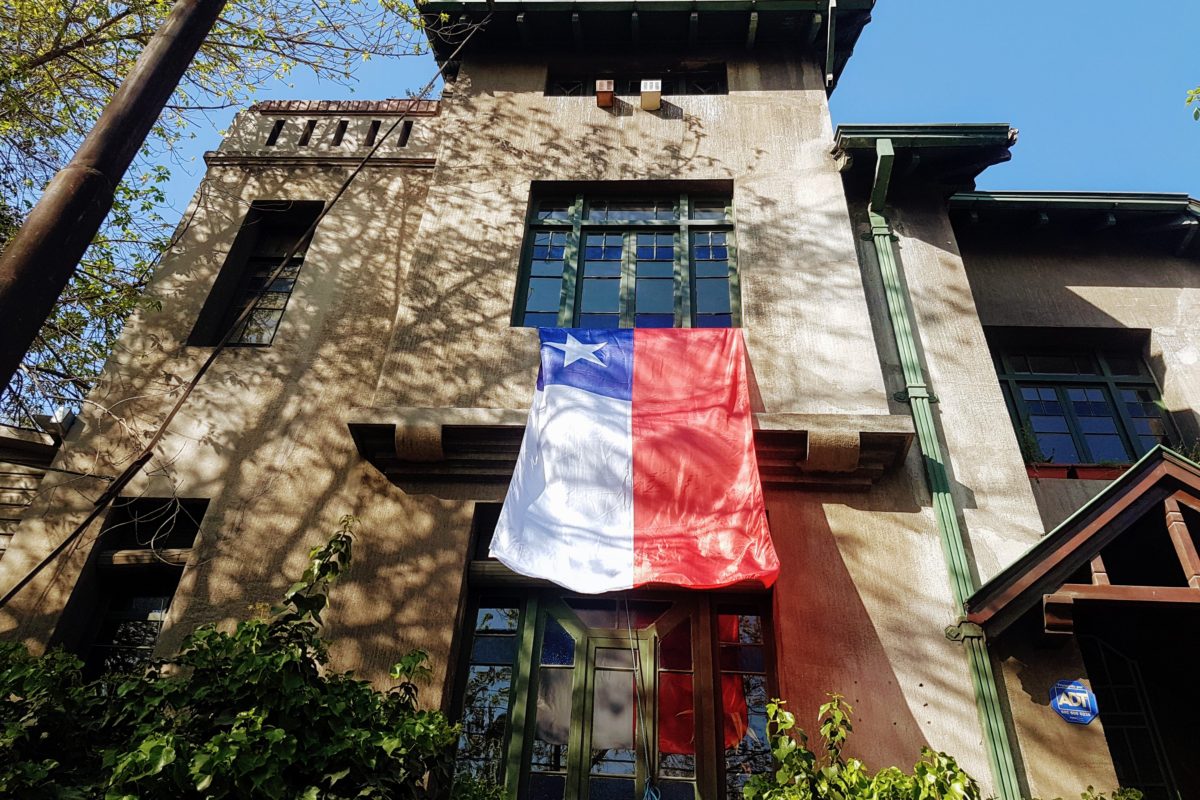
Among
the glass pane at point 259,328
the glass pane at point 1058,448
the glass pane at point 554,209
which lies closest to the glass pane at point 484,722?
the glass pane at point 259,328

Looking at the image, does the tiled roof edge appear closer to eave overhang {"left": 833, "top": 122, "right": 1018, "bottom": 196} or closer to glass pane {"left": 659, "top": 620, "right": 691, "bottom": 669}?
eave overhang {"left": 833, "top": 122, "right": 1018, "bottom": 196}

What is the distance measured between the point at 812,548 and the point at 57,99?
12664mm

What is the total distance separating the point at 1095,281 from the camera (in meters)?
9.91

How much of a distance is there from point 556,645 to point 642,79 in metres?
8.45

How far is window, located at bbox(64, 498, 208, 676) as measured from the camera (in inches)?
282

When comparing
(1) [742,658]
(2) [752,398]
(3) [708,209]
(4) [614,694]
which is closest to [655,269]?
(3) [708,209]

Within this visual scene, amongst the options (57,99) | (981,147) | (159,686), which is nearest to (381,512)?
(159,686)

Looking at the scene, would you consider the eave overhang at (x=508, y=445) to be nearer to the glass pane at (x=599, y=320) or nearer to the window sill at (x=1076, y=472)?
the glass pane at (x=599, y=320)

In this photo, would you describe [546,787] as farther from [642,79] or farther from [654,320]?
[642,79]

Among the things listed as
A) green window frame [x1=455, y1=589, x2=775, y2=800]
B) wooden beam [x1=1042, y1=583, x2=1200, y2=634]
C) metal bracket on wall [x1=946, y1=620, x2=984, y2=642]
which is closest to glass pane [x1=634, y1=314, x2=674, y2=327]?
green window frame [x1=455, y1=589, x2=775, y2=800]

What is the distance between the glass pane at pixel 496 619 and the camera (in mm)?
6969

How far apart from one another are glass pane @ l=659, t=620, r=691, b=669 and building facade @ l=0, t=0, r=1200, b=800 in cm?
5

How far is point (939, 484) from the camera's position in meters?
7.21

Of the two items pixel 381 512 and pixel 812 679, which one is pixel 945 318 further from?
pixel 381 512
